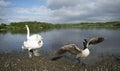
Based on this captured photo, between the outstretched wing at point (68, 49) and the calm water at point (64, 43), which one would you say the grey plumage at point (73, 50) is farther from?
the calm water at point (64, 43)

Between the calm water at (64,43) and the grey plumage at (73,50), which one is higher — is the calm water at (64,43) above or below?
below

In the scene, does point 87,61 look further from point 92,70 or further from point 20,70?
point 20,70

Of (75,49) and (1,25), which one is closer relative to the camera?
(75,49)

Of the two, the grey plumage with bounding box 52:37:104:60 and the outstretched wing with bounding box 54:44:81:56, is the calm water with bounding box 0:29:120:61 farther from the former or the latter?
the outstretched wing with bounding box 54:44:81:56

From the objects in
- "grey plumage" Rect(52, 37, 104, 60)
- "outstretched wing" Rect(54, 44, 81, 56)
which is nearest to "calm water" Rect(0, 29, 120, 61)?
"grey plumage" Rect(52, 37, 104, 60)

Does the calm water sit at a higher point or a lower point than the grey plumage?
lower

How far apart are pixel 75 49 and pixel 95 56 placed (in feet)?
17.7

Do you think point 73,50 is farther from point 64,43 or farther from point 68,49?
point 64,43

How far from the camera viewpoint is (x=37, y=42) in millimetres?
20312

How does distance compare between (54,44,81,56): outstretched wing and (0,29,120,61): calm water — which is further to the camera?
(0,29,120,61): calm water

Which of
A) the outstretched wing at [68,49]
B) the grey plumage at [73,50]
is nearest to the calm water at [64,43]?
the grey plumage at [73,50]

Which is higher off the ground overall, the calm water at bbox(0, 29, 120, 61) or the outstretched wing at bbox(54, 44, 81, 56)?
the outstretched wing at bbox(54, 44, 81, 56)

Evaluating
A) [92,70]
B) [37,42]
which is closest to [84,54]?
[92,70]

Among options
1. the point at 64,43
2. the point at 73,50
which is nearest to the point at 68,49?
the point at 73,50
